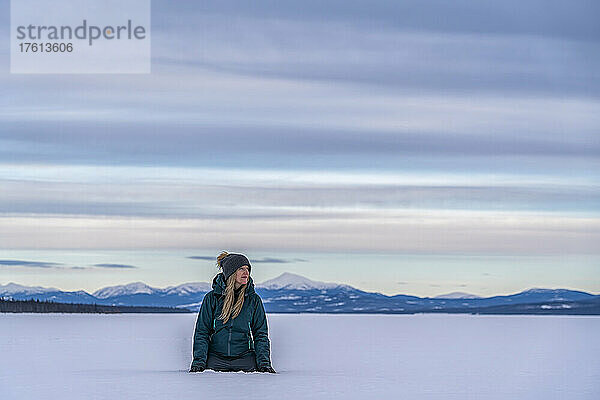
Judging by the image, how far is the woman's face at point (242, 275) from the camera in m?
10.4

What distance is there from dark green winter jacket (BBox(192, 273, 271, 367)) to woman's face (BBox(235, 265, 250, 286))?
11 cm

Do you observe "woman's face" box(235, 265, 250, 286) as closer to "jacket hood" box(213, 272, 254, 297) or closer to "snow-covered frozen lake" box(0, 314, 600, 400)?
"jacket hood" box(213, 272, 254, 297)

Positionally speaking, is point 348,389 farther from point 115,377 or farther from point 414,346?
point 414,346

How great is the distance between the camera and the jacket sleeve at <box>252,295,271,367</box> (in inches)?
416

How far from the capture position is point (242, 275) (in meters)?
10.4

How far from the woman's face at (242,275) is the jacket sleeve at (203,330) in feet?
1.11

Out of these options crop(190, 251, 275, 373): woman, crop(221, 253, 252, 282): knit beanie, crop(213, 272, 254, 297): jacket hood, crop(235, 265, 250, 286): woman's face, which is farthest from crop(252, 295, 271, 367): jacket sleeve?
crop(221, 253, 252, 282): knit beanie

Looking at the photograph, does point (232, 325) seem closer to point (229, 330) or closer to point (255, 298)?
point (229, 330)

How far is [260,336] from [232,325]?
0.99ft

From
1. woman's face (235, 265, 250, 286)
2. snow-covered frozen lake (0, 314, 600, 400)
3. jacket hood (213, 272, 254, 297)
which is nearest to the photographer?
snow-covered frozen lake (0, 314, 600, 400)

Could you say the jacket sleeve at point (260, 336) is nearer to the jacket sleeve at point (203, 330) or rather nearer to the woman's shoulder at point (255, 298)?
the woman's shoulder at point (255, 298)

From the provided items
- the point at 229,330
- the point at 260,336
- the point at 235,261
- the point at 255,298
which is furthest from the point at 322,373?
the point at 235,261

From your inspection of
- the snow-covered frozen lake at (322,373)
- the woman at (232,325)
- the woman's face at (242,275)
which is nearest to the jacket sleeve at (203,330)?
the woman at (232,325)

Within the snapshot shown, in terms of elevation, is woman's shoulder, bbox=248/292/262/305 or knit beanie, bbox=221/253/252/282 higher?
knit beanie, bbox=221/253/252/282
